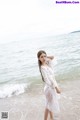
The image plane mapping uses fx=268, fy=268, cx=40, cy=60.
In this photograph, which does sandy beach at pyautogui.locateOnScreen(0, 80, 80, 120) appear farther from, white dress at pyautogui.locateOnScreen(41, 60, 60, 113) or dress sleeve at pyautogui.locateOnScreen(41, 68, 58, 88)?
dress sleeve at pyautogui.locateOnScreen(41, 68, 58, 88)

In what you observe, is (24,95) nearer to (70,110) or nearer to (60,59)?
(70,110)

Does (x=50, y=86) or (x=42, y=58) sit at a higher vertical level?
(x=42, y=58)

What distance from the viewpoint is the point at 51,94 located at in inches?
95.8

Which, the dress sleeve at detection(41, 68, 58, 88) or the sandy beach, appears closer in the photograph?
the dress sleeve at detection(41, 68, 58, 88)

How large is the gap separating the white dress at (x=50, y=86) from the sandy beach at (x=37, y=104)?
0.30 metres

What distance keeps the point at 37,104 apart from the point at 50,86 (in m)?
0.94

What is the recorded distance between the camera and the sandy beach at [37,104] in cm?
283

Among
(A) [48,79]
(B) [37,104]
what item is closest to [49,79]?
(A) [48,79]

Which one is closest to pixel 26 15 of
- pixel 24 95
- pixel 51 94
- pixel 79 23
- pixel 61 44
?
pixel 79 23

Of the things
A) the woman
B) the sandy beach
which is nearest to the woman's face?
the woman

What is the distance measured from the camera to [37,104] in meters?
3.28

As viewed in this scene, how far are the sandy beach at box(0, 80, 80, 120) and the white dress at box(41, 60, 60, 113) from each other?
0.98 feet

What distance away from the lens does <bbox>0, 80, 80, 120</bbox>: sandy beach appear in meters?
2.83

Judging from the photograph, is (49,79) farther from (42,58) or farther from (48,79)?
(42,58)
